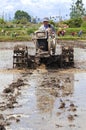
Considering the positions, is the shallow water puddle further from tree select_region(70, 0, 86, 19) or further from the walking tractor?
tree select_region(70, 0, 86, 19)

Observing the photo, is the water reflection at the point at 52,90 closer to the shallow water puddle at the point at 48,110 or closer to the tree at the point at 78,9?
the shallow water puddle at the point at 48,110

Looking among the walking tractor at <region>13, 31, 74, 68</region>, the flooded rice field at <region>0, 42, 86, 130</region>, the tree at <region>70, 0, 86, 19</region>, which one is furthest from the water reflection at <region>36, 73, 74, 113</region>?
the tree at <region>70, 0, 86, 19</region>

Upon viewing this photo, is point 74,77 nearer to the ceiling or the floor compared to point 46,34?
nearer to the floor

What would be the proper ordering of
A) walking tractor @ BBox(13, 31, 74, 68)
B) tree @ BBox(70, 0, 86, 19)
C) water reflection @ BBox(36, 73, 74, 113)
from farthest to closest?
tree @ BBox(70, 0, 86, 19), walking tractor @ BBox(13, 31, 74, 68), water reflection @ BBox(36, 73, 74, 113)

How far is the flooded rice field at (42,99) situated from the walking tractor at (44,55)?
0.79 metres

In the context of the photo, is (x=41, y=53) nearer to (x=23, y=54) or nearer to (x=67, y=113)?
(x=23, y=54)

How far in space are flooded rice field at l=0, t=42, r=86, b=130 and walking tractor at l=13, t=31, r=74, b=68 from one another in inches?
31.0

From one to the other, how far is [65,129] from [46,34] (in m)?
12.5

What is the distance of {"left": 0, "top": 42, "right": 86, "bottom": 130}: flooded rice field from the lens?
1028cm

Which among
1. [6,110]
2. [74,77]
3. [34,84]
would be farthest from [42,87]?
[6,110]

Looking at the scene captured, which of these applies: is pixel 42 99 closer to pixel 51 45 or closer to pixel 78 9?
pixel 51 45

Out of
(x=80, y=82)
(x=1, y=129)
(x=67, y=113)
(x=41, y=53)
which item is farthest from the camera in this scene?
(x=41, y=53)

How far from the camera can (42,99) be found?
13.4 meters

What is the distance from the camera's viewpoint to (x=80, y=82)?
17.3m
